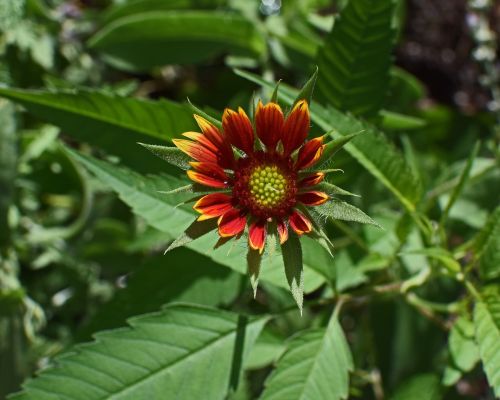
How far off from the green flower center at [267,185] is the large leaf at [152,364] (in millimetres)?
303

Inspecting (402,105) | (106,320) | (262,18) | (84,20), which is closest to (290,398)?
(106,320)

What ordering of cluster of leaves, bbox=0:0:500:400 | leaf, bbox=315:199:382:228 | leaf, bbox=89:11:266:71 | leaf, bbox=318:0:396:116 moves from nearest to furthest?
leaf, bbox=315:199:382:228
cluster of leaves, bbox=0:0:500:400
leaf, bbox=318:0:396:116
leaf, bbox=89:11:266:71

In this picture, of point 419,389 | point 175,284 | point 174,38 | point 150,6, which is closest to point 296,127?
point 175,284

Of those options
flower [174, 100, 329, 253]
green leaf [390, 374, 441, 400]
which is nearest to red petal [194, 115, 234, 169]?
flower [174, 100, 329, 253]

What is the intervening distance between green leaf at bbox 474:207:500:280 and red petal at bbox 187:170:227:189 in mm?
528

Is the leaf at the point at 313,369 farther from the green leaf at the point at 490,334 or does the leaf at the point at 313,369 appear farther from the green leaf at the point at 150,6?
the green leaf at the point at 150,6

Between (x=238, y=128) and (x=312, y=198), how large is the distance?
0.14 m

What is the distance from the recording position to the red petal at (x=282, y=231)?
939 millimetres

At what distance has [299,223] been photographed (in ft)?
3.19

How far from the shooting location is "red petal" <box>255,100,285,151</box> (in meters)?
0.96

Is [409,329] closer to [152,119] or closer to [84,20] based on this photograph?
[152,119]

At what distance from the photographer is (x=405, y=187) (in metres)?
1.24

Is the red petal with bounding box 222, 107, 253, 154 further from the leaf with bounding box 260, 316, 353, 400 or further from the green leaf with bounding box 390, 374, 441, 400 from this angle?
the green leaf with bounding box 390, 374, 441, 400

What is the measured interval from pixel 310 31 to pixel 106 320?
3.26ft
